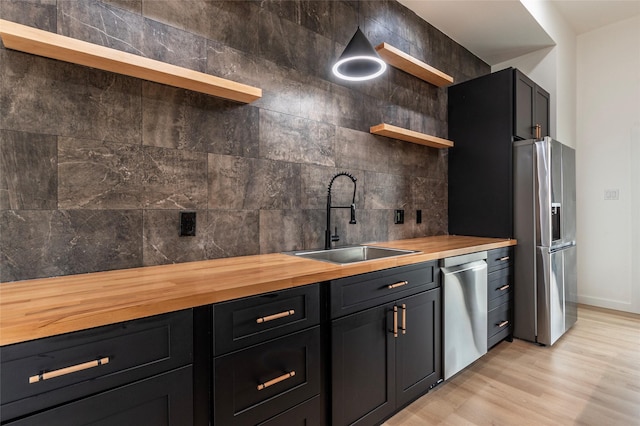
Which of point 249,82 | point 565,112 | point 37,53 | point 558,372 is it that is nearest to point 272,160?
point 249,82

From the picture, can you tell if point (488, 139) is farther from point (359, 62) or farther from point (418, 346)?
point (418, 346)

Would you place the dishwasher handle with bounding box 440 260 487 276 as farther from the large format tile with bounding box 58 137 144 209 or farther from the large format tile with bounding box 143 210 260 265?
the large format tile with bounding box 58 137 144 209

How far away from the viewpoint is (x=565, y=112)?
3.63 meters

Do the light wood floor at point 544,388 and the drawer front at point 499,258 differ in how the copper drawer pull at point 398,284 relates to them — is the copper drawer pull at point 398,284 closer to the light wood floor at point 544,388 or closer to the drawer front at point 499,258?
the light wood floor at point 544,388

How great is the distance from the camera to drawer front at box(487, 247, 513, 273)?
2562mm

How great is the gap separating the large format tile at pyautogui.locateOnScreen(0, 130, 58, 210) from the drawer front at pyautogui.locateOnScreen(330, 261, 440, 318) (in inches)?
48.8

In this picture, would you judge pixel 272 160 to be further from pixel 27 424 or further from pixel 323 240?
pixel 27 424

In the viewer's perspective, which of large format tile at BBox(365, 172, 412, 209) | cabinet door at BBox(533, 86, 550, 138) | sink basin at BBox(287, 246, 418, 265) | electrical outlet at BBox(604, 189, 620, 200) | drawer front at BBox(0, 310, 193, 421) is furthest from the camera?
electrical outlet at BBox(604, 189, 620, 200)

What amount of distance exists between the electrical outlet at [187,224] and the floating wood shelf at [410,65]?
184 centimetres

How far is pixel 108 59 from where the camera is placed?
4.24ft

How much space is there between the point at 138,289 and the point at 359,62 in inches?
Result: 72.1

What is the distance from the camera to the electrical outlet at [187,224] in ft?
5.41

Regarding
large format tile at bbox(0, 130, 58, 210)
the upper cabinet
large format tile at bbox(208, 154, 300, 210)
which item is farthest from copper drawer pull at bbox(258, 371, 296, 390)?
the upper cabinet

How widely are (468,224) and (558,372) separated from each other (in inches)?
54.6
